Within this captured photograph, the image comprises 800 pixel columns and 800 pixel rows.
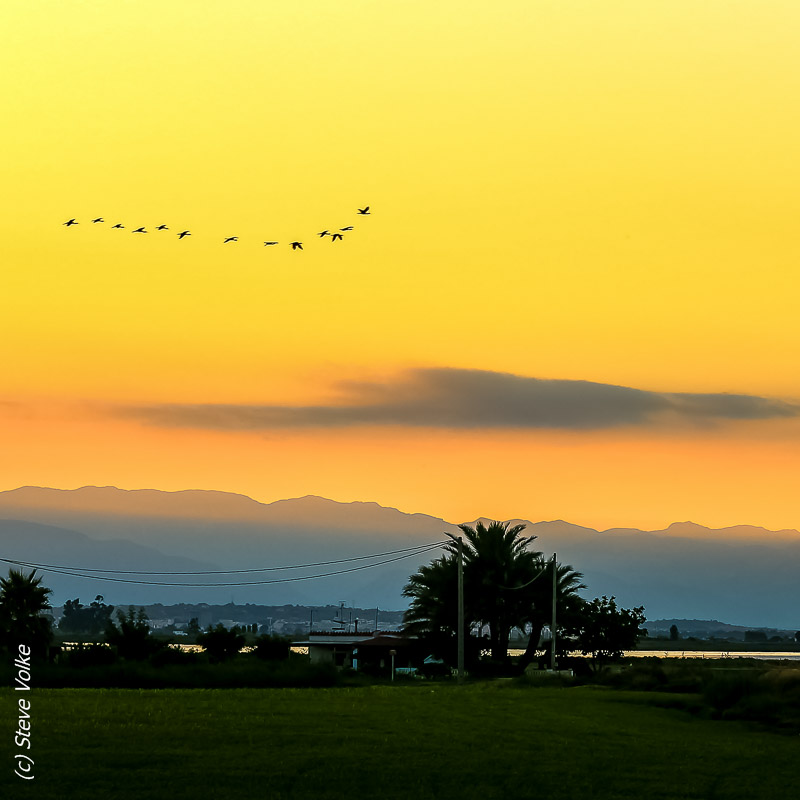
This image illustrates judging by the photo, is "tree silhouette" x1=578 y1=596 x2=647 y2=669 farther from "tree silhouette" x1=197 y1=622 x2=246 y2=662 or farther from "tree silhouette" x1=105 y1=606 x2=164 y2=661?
"tree silhouette" x1=105 y1=606 x2=164 y2=661

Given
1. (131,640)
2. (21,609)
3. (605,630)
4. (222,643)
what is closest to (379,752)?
(21,609)

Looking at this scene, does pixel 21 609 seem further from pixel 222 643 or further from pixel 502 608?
pixel 502 608

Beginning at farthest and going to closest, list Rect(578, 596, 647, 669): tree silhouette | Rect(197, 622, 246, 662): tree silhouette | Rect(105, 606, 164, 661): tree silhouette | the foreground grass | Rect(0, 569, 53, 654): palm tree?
1. Rect(578, 596, 647, 669): tree silhouette
2. Rect(197, 622, 246, 662): tree silhouette
3. Rect(105, 606, 164, 661): tree silhouette
4. Rect(0, 569, 53, 654): palm tree
5. the foreground grass

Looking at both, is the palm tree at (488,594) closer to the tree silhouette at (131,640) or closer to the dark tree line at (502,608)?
the dark tree line at (502,608)

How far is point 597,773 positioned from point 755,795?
2.83 m

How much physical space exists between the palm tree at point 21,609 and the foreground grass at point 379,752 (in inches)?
868

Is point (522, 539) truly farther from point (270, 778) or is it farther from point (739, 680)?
point (270, 778)

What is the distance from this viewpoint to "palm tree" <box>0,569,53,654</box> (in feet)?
187

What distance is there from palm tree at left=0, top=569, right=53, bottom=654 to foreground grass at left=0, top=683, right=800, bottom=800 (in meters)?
22.0

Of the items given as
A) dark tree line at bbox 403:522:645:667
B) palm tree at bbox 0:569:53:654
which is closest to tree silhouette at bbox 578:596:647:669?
dark tree line at bbox 403:522:645:667

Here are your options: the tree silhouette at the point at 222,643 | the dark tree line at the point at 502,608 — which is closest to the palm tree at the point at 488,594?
the dark tree line at the point at 502,608

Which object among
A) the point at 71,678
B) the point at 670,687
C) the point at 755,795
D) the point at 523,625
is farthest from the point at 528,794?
the point at 523,625

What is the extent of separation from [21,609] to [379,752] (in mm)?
37763

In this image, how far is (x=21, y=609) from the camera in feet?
189
